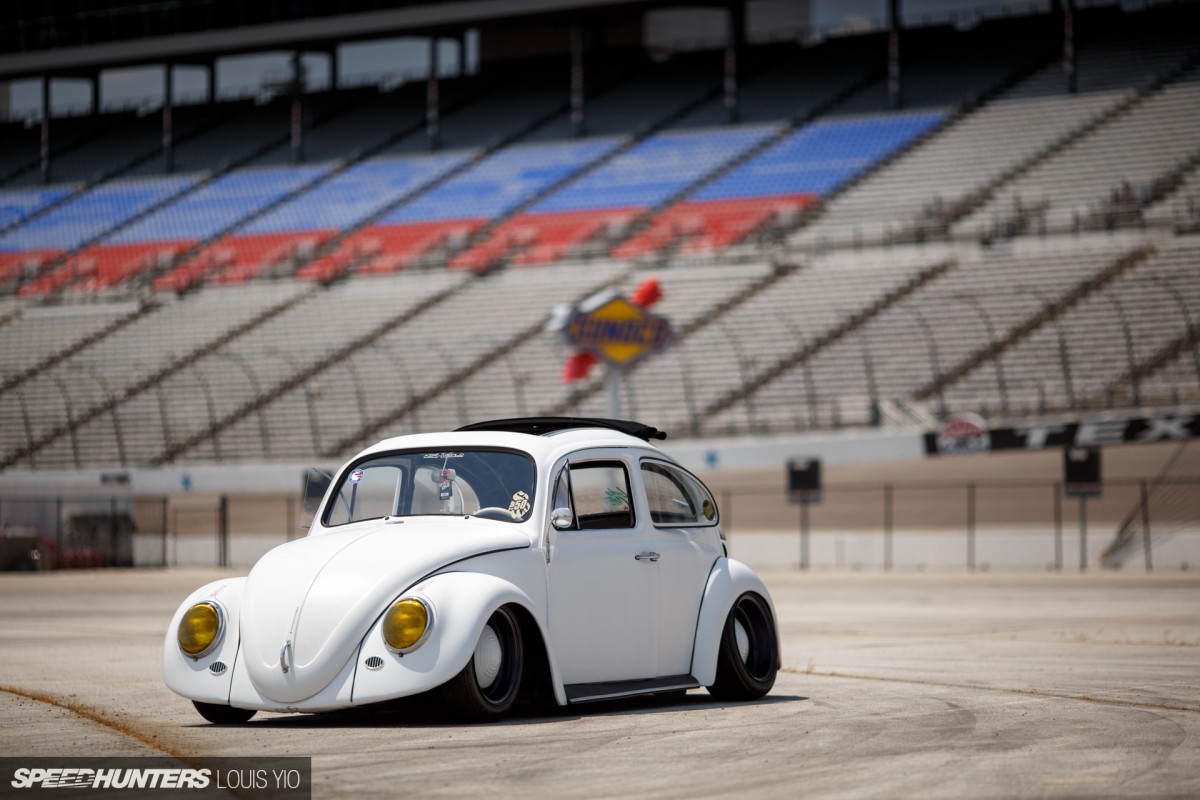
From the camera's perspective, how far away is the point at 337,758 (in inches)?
314

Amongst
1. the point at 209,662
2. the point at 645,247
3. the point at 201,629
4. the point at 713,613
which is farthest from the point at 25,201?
the point at 209,662

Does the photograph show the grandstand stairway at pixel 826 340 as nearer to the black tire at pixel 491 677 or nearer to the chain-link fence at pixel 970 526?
the chain-link fence at pixel 970 526

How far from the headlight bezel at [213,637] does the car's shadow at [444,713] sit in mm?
392

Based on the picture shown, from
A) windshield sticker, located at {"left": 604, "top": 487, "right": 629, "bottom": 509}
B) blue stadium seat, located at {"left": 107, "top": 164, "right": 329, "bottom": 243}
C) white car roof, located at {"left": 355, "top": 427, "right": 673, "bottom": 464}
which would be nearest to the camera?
white car roof, located at {"left": 355, "top": 427, "right": 673, "bottom": 464}

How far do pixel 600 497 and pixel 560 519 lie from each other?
631 millimetres

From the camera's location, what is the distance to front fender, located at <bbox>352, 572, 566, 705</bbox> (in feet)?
29.1

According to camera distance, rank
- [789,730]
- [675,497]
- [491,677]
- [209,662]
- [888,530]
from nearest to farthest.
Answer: [789,730] → [491,677] → [209,662] → [675,497] → [888,530]

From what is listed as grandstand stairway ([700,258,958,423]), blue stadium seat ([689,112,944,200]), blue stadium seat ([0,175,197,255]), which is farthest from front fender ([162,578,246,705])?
blue stadium seat ([0,175,197,255])

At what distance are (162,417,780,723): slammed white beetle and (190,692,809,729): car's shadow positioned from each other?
0.44 ft

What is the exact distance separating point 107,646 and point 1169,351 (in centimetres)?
2890

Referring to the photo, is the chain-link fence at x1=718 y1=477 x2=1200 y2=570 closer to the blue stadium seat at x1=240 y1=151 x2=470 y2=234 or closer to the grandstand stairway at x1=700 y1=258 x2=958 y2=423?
the grandstand stairway at x1=700 y1=258 x2=958 y2=423

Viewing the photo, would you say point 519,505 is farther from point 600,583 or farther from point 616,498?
point 616,498

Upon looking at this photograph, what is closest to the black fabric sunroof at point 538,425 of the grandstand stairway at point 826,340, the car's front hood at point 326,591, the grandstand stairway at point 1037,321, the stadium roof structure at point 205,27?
the car's front hood at point 326,591

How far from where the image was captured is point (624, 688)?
33.5 feet
